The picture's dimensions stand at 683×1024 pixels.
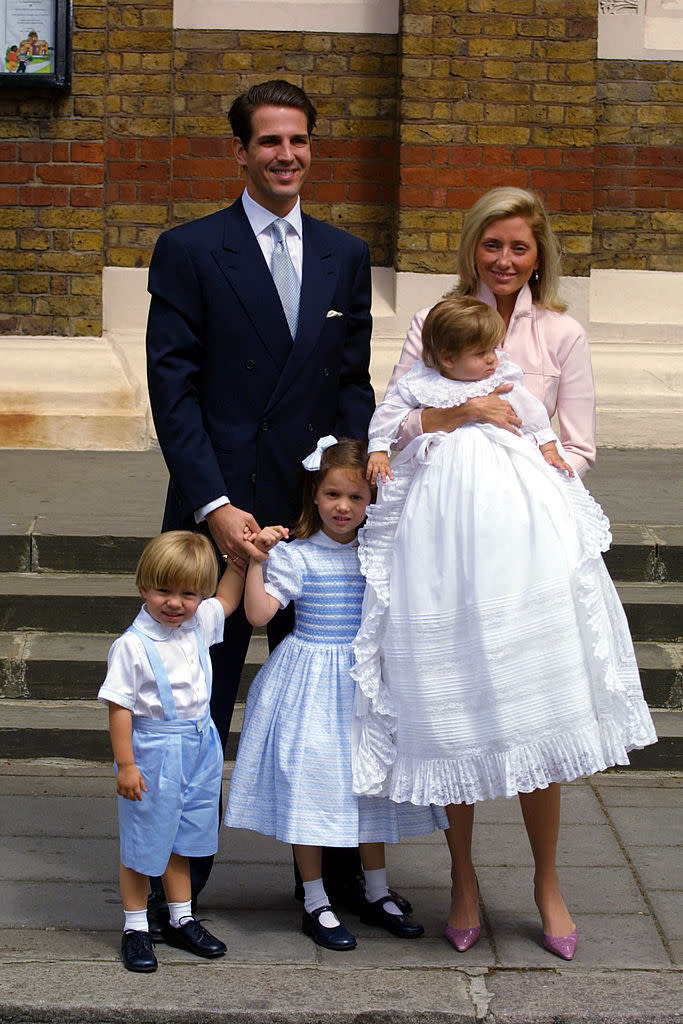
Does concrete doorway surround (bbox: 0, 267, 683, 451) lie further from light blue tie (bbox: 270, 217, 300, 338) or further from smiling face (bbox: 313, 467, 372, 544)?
smiling face (bbox: 313, 467, 372, 544)

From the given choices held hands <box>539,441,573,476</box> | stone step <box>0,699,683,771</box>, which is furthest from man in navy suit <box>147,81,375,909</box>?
stone step <box>0,699,683,771</box>

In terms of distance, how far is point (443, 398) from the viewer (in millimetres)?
3467

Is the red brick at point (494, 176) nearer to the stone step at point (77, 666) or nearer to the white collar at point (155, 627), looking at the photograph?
the stone step at point (77, 666)

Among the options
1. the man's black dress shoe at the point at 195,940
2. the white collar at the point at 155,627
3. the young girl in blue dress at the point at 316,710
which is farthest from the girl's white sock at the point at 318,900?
the white collar at the point at 155,627

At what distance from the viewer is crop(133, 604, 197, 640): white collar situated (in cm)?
343

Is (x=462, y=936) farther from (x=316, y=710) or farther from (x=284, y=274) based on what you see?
(x=284, y=274)

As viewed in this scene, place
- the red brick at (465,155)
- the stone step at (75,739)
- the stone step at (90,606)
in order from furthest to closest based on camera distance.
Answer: the red brick at (465,155)
the stone step at (90,606)
the stone step at (75,739)

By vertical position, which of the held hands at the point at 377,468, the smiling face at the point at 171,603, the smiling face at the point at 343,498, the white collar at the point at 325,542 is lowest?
the smiling face at the point at 171,603

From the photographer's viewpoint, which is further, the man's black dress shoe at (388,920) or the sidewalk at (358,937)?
the man's black dress shoe at (388,920)

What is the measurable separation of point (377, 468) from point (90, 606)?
7.17ft

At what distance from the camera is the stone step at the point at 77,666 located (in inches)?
201

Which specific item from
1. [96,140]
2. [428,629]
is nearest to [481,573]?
[428,629]

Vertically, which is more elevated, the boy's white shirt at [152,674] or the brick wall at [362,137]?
the brick wall at [362,137]

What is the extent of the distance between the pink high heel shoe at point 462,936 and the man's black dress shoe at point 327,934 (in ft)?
0.79
